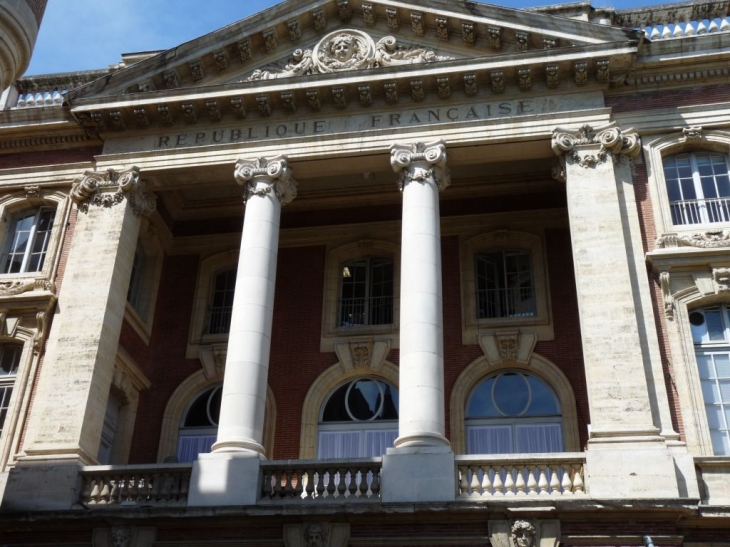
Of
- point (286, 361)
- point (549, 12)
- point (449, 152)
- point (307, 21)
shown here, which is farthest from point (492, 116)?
point (286, 361)

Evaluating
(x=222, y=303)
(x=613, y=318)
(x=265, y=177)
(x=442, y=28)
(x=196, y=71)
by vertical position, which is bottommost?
(x=613, y=318)

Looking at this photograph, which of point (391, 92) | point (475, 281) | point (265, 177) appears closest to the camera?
point (265, 177)

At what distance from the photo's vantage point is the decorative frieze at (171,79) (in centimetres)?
2127

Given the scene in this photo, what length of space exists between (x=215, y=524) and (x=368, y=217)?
1011 centimetres

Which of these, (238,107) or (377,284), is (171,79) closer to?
(238,107)

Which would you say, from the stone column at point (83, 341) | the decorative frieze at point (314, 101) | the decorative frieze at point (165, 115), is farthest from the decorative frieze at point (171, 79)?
the decorative frieze at point (314, 101)

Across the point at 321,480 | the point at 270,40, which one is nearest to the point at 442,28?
the point at 270,40

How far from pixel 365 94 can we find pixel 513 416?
7.80 metres

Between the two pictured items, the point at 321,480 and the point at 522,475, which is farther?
the point at 321,480

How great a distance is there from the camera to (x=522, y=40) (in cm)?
1984

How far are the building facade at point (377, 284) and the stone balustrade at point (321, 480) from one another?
0.20 ft

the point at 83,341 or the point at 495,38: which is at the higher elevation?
the point at 495,38

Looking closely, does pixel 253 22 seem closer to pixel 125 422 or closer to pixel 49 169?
pixel 49 169

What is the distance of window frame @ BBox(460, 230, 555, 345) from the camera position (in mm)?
21297
